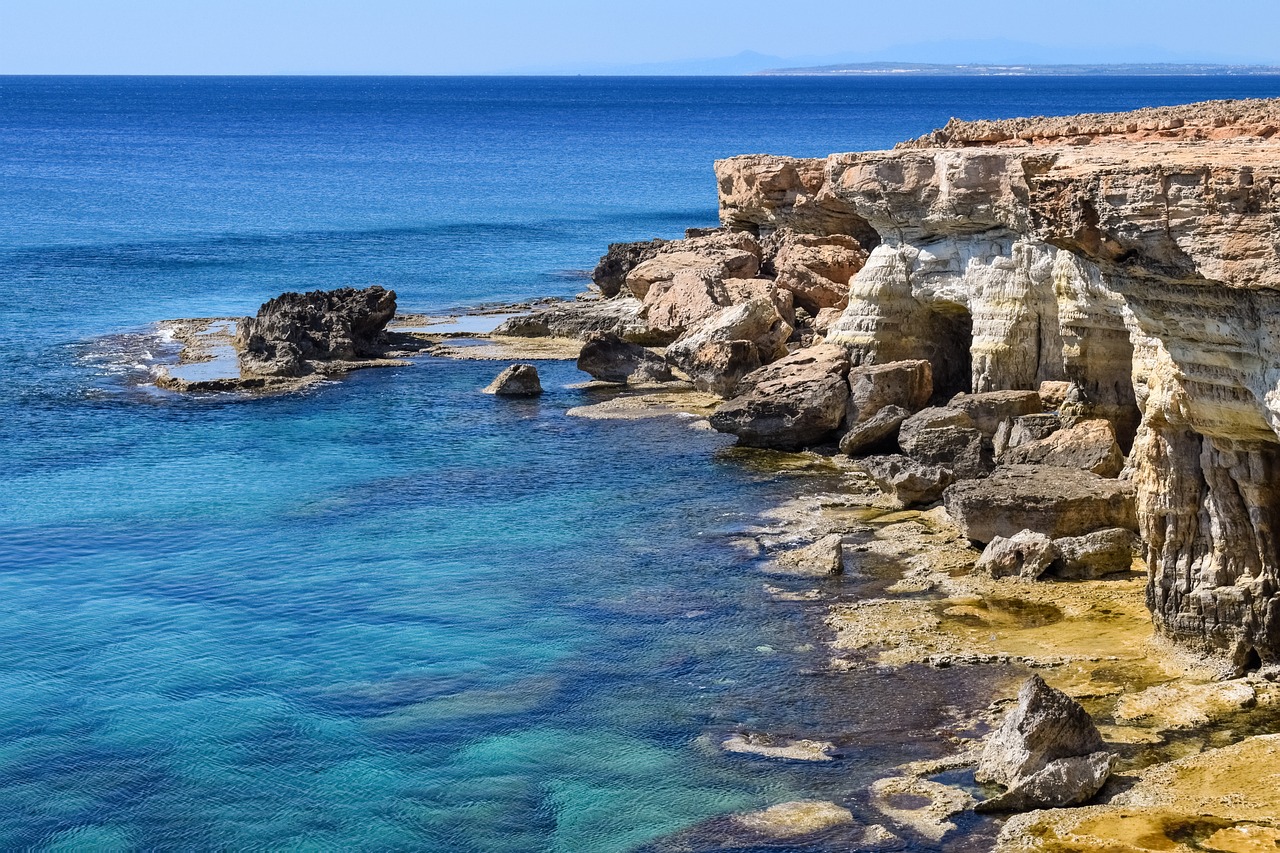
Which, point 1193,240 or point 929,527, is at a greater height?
point 1193,240

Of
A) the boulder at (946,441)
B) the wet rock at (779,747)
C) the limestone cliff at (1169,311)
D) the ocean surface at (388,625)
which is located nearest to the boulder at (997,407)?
the boulder at (946,441)

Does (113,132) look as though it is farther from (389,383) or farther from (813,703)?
(813,703)

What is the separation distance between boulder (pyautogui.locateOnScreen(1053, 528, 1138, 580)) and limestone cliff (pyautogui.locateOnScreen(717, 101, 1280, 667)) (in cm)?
202

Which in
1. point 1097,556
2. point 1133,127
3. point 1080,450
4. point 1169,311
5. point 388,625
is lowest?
point 388,625

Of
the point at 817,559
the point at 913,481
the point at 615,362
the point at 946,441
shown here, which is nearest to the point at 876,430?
the point at 946,441

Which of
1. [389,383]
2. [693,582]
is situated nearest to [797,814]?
[693,582]

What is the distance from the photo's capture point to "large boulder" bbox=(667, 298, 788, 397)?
113 ft

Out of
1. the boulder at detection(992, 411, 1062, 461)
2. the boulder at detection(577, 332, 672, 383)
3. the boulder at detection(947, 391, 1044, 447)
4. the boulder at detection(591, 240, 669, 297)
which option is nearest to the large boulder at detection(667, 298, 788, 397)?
the boulder at detection(577, 332, 672, 383)

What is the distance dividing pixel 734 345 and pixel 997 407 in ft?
28.4

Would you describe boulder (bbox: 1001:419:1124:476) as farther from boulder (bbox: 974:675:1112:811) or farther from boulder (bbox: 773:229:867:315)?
boulder (bbox: 773:229:867:315)

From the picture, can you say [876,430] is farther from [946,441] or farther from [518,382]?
[518,382]

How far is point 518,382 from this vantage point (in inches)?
1441

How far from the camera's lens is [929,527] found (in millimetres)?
24484

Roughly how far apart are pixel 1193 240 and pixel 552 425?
2026cm
